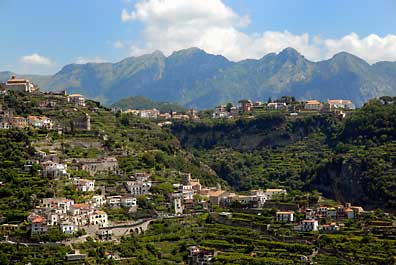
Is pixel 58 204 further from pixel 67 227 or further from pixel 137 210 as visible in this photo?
pixel 137 210

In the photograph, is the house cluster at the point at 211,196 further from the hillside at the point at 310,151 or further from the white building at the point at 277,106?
the white building at the point at 277,106

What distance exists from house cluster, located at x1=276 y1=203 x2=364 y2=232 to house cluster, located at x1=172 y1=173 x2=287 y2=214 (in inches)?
235

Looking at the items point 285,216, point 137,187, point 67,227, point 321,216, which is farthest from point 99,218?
point 321,216

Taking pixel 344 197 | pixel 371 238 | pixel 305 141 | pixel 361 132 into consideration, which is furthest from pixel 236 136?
pixel 371 238

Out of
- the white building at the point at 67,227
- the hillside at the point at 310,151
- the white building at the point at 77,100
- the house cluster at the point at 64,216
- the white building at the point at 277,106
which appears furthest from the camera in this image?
the white building at the point at 277,106

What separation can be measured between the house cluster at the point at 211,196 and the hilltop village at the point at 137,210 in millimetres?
100

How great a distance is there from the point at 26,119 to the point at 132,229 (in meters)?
21.7

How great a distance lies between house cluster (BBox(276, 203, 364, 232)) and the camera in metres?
51.2

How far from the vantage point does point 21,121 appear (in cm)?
6631

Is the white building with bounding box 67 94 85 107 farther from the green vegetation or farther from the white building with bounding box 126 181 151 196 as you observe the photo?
the white building with bounding box 126 181 151 196

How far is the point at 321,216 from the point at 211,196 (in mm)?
12468

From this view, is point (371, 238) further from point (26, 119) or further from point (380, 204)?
point (26, 119)

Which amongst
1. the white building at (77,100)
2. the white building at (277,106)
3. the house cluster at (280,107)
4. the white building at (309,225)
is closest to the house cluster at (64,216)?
the white building at (309,225)

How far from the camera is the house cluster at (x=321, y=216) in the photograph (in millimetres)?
51188
